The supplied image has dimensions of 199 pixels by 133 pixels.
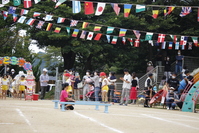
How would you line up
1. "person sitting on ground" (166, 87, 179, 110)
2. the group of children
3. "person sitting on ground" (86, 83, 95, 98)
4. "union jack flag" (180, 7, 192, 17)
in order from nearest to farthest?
"person sitting on ground" (166, 87, 179, 110) < "union jack flag" (180, 7, 192, 17) < "person sitting on ground" (86, 83, 95, 98) < the group of children

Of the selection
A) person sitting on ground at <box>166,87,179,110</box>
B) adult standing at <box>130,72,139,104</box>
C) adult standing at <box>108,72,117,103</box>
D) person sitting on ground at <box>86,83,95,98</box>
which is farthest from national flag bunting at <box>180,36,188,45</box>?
person sitting on ground at <box>166,87,179,110</box>

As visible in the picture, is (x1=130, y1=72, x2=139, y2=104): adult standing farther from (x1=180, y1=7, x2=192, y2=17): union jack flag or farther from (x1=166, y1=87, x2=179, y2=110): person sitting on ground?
(x1=180, y1=7, x2=192, y2=17): union jack flag

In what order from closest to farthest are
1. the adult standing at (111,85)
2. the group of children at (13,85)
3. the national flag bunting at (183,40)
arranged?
1. the adult standing at (111,85)
2. the group of children at (13,85)
3. the national flag bunting at (183,40)

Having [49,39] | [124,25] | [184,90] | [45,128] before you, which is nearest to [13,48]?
[49,39]

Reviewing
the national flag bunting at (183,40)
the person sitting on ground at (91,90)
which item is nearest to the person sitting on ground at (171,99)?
the person sitting on ground at (91,90)

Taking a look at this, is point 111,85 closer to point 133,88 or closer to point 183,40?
point 133,88

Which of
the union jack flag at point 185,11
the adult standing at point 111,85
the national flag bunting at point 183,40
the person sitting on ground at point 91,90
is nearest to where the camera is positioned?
the union jack flag at point 185,11

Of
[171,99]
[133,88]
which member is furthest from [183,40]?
[171,99]

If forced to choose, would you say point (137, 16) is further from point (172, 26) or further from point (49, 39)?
point (49, 39)

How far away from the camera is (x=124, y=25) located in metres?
33.8

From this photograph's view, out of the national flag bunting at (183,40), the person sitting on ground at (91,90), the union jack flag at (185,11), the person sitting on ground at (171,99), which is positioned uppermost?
the union jack flag at (185,11)

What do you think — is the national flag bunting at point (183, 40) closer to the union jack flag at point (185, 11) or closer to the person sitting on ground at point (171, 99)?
the union jack flag at point (185, 11)

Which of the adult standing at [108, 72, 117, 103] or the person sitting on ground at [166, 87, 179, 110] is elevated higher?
the adult standing at [108, 72, 117, 103]

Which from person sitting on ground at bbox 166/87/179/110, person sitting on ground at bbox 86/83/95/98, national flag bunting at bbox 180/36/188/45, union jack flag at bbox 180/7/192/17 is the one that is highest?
union jack flag at bbox 180/7/192/17
